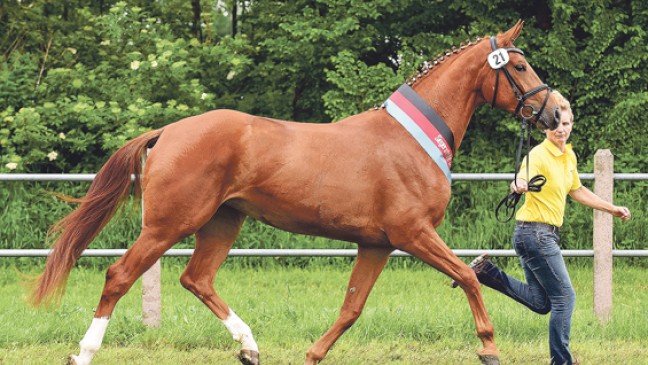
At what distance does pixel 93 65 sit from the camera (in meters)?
11.5

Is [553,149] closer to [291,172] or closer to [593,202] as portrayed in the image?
[593,202]

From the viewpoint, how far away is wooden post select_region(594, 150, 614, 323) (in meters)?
7.41

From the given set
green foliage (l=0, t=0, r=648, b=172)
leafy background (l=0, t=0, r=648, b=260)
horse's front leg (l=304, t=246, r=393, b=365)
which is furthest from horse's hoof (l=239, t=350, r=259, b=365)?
green foliage (l=0, t=0, r=648, b=172)

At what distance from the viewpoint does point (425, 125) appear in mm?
5730

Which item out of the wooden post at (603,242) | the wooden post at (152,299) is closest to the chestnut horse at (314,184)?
the wooden post at (152,299)

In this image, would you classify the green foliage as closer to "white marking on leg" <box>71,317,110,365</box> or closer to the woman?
"white marking on leg" <box>71,317,110,365</box>

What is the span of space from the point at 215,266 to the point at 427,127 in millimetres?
1530

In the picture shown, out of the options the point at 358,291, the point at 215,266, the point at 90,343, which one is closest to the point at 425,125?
the point at 358,291

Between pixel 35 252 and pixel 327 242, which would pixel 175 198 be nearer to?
pixel 35 252

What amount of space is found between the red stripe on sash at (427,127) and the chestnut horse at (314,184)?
3 cm

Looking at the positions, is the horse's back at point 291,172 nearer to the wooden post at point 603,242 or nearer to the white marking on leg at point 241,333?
the white marking on leg at point 241,333

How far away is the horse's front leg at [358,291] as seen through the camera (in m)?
5.79

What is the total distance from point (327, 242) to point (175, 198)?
14.4 ft

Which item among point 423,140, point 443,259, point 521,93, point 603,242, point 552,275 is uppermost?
point 521,93
